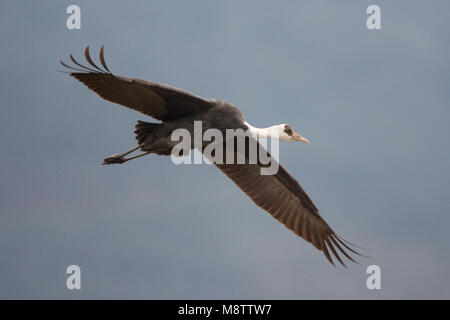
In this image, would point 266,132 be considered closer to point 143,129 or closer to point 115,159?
point 143,129

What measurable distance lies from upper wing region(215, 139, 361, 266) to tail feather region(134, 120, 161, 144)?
6.03ft

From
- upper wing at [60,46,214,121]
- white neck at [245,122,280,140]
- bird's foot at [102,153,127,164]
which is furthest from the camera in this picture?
bird's foot at [102,153,127,164]

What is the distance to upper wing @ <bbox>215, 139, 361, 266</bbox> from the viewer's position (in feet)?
40.8

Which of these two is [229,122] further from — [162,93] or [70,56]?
[70,56]

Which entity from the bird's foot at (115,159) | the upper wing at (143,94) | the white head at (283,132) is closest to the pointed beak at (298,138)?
the white head at (283,132)

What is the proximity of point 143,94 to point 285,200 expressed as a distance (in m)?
3.75

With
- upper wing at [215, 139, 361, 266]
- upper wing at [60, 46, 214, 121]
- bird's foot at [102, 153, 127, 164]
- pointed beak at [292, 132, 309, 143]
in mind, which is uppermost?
upper wing at [60, 46, 214, 121]

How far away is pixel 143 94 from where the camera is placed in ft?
35.7

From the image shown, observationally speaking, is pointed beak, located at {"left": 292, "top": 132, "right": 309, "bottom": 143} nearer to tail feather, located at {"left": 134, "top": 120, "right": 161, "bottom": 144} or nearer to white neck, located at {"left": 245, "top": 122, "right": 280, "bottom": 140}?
white neck, located at {"left": 245, "top": 122, "right": 280, "bottom": 140}

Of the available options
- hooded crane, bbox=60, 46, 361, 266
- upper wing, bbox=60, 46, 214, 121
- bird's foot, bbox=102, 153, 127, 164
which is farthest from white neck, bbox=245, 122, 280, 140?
bird's foot, bbox=102, 153, 127, 164

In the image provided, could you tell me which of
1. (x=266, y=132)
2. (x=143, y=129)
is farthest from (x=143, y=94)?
(x=266, y=132)

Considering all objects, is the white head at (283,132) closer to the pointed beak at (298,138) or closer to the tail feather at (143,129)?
the pointed beak at (298,138)

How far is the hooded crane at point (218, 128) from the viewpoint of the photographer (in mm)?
10648

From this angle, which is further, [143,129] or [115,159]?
[115,159]
